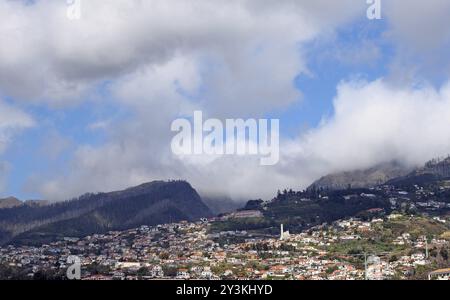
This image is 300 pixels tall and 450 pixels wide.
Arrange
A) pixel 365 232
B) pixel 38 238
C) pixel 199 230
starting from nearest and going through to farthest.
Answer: pixel 365 232 < pixel 199 230 < pixel 38 238

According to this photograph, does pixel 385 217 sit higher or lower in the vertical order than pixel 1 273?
higher

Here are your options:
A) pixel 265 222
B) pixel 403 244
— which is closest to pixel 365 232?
pixel 403 244
